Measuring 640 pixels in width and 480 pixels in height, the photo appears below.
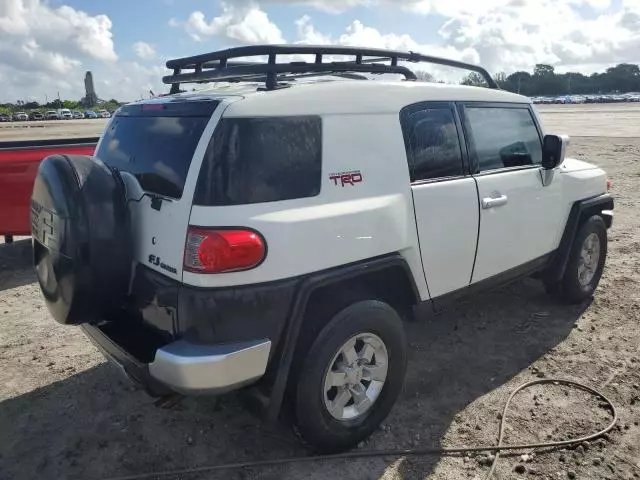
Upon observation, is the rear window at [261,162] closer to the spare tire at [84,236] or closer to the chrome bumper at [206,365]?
the spare tire at [84,236]

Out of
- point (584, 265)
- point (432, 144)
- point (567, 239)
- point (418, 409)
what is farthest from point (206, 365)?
point (584, 265)

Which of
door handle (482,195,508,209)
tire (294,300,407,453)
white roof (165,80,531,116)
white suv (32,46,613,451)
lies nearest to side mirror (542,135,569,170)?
door handle (482,195,508,209)

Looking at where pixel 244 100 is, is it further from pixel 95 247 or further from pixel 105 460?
pixel 105 460

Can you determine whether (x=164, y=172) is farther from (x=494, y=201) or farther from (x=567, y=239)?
(x=567, y=239)

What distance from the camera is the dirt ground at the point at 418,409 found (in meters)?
2.88

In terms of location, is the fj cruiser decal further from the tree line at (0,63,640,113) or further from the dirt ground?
the tree line at (0,63,640,113)

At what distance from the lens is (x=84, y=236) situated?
8.34 ft

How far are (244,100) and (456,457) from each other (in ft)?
7.29

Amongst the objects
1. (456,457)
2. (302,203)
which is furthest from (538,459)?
(302,203)

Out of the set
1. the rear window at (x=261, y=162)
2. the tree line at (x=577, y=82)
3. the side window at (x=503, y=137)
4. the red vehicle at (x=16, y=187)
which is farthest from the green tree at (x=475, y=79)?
the tree line at (x=577, y=82)

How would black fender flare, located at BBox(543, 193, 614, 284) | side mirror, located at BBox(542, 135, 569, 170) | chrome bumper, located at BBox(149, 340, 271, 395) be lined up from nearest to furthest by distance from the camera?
chrome bumper, located at BBox(149, 340, 271, 395) < side mirror, located at BBox(542, 135, 569, 170) < black fender flare, located at BBox(543, 193, 614, 284)

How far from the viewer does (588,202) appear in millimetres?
4641

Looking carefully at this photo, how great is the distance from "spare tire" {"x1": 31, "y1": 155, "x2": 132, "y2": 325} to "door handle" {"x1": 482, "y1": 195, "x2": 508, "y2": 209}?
2235 mm

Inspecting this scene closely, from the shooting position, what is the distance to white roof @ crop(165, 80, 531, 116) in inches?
101
